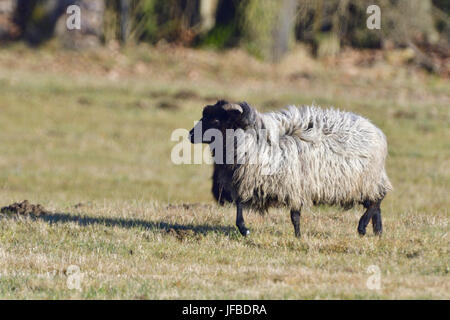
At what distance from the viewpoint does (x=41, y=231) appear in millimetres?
10453

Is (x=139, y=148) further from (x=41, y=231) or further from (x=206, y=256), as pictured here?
(x=206, y=256)

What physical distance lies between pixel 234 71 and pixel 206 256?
71.3 feet

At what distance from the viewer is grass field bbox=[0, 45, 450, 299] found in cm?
820

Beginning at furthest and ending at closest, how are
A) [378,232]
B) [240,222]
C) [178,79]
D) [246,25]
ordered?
[246,25] < [178,79] < [378,232] < [240,222]

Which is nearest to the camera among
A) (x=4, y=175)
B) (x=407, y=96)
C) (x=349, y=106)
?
(x=4, y=175)

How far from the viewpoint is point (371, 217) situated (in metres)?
10.7

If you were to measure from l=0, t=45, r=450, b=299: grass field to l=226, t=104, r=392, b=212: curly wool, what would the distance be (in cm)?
53

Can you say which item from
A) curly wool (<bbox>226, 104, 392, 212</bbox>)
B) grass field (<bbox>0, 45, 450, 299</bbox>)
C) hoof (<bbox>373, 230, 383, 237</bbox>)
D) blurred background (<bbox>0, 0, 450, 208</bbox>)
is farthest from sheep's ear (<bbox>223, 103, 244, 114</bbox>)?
blurred background (<bbox>0, 0, 450, 208</bbox>)

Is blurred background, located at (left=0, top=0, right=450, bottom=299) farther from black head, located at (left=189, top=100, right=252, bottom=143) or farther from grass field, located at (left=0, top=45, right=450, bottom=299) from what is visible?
black head, located at (left=189, top=100, right=252, bottom=143)

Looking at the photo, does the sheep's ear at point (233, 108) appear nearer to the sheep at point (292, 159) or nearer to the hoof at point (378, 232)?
the sheep at point (292, 159)

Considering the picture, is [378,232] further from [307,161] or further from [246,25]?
[246,25]

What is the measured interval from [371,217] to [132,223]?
3.29 metres

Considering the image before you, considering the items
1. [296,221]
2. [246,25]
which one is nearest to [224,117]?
[296,221]

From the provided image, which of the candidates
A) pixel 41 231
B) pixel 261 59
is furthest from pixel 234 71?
pixel 41 231
